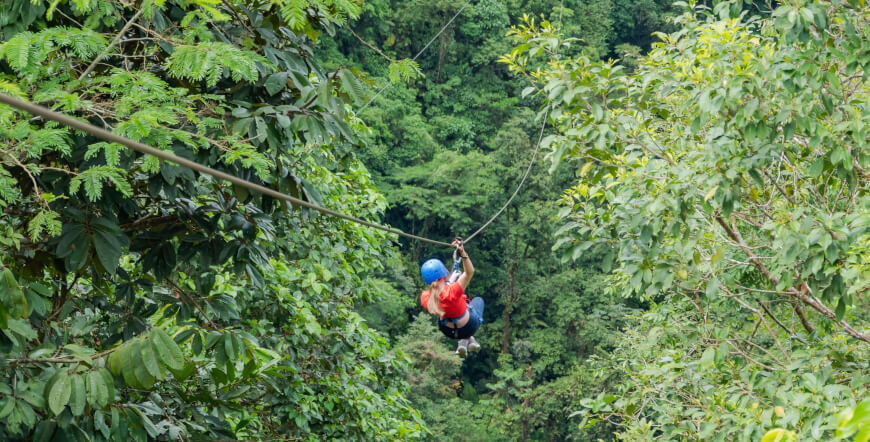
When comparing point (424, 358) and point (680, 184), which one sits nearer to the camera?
point (680, 184)

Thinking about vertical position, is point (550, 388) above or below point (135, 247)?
below

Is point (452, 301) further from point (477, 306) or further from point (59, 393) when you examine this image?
point (59, 393)

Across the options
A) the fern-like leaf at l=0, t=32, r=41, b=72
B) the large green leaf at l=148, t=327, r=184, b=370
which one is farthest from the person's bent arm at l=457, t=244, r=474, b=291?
the fern-like leaf at l=0, t=32, r=41, b=72

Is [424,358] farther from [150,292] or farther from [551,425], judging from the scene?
[150,292]

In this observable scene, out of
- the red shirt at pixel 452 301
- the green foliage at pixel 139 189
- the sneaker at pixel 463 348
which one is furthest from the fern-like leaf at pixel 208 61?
the sneaker at pixel 463 348

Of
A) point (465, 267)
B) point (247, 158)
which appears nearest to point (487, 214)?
point (465, 267)

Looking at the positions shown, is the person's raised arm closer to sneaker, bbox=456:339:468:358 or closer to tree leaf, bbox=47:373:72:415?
sneaker, bbox=456:339:468:358

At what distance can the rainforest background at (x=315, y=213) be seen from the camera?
2488mm

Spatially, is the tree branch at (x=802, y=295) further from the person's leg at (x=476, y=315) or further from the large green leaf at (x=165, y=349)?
the large green leaf at (x=165, y=349)

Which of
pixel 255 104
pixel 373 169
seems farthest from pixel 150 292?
pixel 373 169

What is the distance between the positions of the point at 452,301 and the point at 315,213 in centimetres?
99

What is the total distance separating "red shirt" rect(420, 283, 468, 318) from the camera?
183 inches

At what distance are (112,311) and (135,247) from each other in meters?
0.47

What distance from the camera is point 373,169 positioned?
84.7 ft
